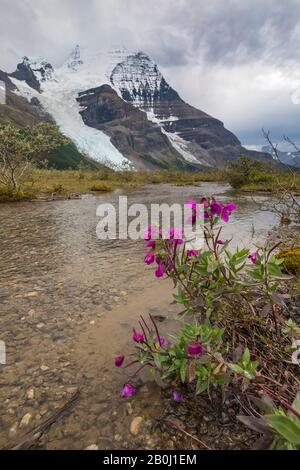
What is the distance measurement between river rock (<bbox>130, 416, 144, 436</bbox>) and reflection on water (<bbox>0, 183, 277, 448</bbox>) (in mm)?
73

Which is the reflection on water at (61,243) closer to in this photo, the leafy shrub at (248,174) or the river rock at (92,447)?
the river rock at (92,447)

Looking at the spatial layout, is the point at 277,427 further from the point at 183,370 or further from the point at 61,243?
the point at 61,243

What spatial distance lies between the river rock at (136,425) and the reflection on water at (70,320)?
0.24 ft

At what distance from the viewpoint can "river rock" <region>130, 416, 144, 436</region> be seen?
3.10m

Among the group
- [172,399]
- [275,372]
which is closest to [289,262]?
[275,372]

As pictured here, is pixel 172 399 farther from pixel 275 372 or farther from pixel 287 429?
pixel 287 429

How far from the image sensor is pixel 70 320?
5.56 m

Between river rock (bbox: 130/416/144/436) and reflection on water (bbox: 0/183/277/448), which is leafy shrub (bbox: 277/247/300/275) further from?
river rock (bbox: 130/416/144/436)

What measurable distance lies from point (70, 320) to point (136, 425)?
8.90ft

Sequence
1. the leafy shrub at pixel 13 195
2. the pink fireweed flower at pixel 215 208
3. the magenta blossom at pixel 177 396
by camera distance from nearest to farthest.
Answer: the magenta blossom at pixel 177 396 → the pink fireweed flower at pixel 215 208 → the leafy shrub at pixel 13 195

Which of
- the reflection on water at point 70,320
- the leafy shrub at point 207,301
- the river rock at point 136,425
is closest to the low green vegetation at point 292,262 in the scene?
the reflection on water at point 70,320

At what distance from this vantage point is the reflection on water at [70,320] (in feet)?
11.2

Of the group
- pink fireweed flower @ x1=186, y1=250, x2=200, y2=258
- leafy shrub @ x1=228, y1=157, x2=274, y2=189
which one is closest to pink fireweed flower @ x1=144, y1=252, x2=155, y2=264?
pink fireweed flower @ x1=186, y1=250, x2=200, y2=258

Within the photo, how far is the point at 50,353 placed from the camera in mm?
4527
